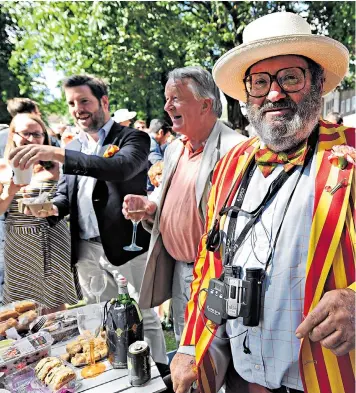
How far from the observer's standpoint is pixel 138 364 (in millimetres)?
1479

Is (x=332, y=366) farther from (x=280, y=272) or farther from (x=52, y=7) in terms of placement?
(x=52, y=7)

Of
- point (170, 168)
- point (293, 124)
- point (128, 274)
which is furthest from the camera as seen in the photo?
point (128, 274)

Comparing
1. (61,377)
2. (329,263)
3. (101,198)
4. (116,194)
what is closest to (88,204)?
(101,198)

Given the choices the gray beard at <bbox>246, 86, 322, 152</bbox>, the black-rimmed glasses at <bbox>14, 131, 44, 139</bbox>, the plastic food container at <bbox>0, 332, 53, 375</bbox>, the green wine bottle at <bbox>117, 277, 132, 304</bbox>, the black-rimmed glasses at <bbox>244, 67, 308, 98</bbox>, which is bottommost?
the plastic food container at <bbox>0, 332, 53, 375</bbox>

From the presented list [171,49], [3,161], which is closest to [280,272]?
[3,161]

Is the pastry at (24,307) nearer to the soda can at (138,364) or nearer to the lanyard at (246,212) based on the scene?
the soda can at (138,364)

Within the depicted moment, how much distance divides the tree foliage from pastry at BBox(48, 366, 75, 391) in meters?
7.57

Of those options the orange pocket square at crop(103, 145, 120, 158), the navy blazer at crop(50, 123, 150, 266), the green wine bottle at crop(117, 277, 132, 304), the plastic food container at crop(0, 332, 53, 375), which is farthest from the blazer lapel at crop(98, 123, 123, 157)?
the plastic food container at crop(0, 332, 53, 375)

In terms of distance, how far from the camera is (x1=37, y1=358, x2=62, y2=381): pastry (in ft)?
4.84

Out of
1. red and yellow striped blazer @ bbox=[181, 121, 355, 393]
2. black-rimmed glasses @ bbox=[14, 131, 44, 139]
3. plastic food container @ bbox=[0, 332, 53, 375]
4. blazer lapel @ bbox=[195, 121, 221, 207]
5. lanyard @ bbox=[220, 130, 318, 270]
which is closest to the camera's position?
red and yellow striped blazer @ bbox=[181, 121, 355, 393]

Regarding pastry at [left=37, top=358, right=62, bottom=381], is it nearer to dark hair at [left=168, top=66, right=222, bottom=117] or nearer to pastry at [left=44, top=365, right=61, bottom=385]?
pastry at [left=44, top=365, right=61, bottom=385]

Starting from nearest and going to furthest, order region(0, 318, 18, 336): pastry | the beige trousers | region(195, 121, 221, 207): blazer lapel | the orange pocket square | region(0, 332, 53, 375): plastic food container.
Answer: region(0, 332, 53, 375): plastic food container < region(0, 318, 18, 336): pastry < region(195, 121, 221, 207): blazer lapel < the orange pocket square < the beige trousers

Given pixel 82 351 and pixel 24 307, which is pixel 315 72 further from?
pixel 24 307

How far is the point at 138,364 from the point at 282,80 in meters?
1.31
